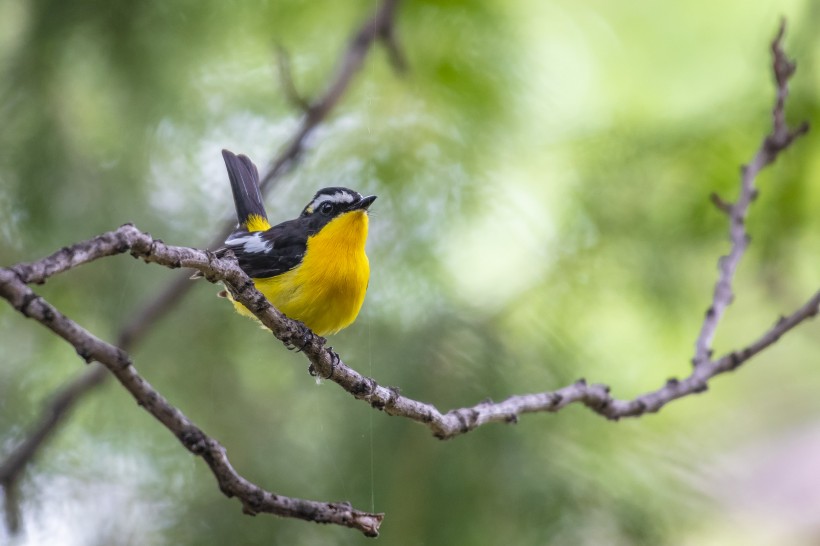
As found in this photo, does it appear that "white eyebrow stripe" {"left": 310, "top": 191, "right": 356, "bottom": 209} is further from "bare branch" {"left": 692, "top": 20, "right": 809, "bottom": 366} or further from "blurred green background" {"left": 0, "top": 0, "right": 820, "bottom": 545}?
"bare branch" {"left": 692, "top": 20, "right": 809, "bottom": 366}

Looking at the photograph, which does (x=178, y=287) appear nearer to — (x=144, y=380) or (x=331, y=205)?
(x=331, y=205)

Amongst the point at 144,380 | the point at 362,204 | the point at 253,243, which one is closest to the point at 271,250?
the point at 253,243

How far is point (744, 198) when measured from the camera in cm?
297

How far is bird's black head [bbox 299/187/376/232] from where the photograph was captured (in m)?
3.25

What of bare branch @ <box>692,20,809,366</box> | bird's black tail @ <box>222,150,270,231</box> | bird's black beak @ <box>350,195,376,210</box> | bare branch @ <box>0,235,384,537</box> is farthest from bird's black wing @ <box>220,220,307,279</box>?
bare branch @ <box>0,235,384,537</box>

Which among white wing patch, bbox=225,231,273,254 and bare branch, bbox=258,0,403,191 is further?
bare branch, bbox=258,0,403,191

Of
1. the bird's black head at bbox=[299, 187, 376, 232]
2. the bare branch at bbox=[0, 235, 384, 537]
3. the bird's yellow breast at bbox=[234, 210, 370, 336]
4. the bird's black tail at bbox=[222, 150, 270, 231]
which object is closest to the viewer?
the bare branch at bbox=[0, 235, 384, 537]

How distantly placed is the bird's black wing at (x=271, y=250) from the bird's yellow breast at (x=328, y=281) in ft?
0.10

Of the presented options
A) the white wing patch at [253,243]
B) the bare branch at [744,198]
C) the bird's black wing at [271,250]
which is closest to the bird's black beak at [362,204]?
the bird's black wing at [271,250]

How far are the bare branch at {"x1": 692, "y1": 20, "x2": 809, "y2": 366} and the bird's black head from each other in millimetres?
1268

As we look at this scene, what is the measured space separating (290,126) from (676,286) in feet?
5.76

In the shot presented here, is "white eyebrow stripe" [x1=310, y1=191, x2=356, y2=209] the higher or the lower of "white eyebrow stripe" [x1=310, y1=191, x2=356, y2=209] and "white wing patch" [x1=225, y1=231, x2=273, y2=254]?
the higher

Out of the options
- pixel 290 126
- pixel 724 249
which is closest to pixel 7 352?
pixel 290 126

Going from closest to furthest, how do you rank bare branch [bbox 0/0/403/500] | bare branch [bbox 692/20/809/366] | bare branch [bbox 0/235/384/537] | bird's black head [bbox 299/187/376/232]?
bare branch [bbox 0/235/384/537]
bare branch [bbox 692/20/809/366]
bare branch [bbox 0/0/403/500]
bird's black head [bbox 299/187/376/232]
